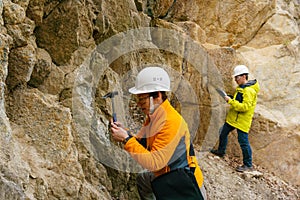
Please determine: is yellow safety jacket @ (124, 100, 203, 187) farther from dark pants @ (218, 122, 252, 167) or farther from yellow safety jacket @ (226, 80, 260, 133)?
dark pants @ (218, 122, 252, 167)

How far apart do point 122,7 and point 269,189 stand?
Answer: 581 centimetres

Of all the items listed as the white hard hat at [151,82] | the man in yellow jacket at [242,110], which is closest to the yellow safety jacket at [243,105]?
the man in yellow jacket at [242,110]

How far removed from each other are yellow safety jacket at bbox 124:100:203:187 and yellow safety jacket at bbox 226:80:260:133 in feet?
14.3

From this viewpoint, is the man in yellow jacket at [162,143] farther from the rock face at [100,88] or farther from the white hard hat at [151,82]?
the rock face at [100,88]

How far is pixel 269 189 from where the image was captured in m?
8.70

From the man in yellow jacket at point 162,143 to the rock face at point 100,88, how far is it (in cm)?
110

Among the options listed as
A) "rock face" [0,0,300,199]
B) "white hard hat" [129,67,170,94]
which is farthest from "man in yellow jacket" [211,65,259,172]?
"white hard hat" [129,67,170,94]

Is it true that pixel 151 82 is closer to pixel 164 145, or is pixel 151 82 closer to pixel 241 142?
pixel 164 145

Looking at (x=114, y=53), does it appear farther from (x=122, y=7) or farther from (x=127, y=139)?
(x=127, y=139)

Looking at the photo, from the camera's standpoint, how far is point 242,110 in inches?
329

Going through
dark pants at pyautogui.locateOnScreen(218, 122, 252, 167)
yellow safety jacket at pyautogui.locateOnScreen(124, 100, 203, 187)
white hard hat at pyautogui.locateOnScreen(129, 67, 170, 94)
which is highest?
white hard hat at pyautogui.locateOnScreen(129, 67, 170, 94)

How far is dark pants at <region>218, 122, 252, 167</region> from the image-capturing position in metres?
8.66

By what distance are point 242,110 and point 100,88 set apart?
12.8ft

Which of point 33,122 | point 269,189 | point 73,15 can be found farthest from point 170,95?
point 33,122
